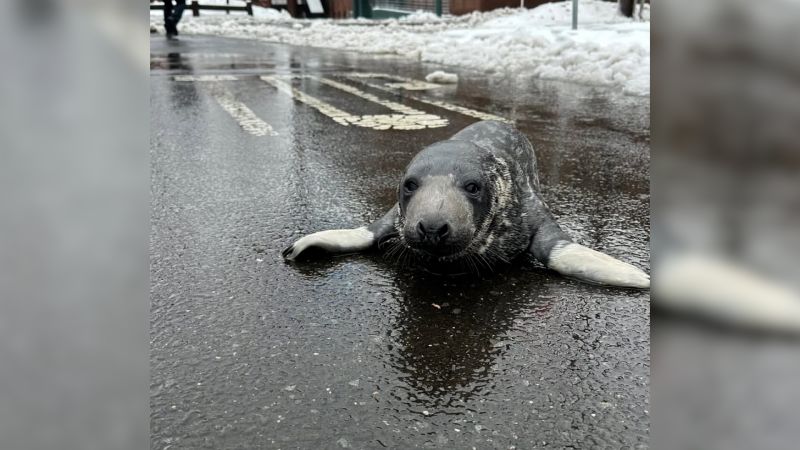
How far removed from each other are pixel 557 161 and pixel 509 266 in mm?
2270

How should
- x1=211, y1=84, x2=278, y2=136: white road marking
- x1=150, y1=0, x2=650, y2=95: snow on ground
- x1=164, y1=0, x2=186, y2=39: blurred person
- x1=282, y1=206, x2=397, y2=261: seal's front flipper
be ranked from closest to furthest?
x1=282, y1=206, x2=397, y2=261: seal's front flipper, x1=211, y1=84, x2=278, y2=136: white road marking, x1=150, y1=0, x2=650, y2=95: snow on ground, x1=164, y1=0, x2=186, y2=39: blurred person

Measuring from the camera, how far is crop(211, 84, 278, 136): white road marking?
6375 millimetres

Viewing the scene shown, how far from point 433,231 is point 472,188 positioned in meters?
0.43

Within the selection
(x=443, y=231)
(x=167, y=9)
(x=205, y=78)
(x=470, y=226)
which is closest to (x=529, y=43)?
(x=205, y=78)

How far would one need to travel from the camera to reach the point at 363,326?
255cm

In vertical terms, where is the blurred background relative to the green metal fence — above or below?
below

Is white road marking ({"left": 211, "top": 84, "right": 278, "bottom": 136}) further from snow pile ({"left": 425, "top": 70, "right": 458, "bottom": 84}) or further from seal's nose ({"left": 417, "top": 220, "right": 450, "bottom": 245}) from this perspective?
seal's nose ({"left": 417, "top": 220, "right": 450, "bottom": 245})

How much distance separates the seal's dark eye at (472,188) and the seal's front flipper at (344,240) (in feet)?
1.46

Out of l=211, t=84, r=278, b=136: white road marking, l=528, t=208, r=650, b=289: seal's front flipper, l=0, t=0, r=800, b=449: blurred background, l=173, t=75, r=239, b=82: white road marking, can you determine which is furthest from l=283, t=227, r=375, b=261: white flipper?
l=173, t=75, r=239, b=82: white road marking

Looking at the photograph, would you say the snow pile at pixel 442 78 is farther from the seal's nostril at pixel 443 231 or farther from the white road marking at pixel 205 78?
the seal's nostril at pixel 443 231

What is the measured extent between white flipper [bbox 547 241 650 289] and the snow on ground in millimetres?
4753

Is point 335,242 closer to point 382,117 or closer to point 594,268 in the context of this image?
point 594,268

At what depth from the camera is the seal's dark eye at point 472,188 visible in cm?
315
